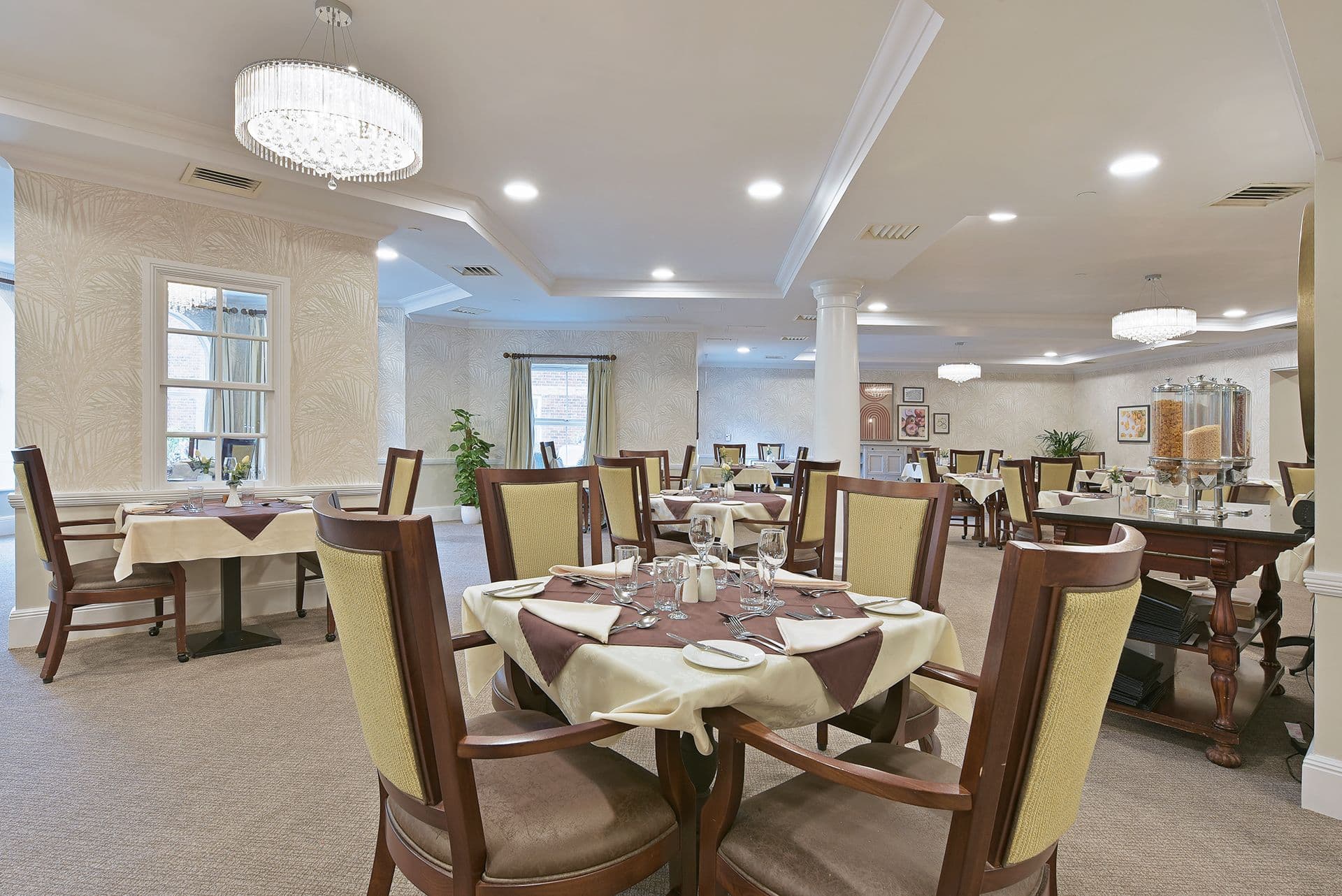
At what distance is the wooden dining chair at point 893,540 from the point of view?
6.86 feet

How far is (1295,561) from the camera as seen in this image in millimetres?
3199

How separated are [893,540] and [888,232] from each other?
324 centimetres

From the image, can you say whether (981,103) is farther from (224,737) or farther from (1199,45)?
(224,737)

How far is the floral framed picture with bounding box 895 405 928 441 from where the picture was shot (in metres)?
13.5

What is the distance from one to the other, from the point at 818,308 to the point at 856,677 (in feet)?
17.7

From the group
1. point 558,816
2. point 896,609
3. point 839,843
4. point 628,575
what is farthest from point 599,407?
point 839,843

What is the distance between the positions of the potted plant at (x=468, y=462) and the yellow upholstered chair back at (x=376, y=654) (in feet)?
24.5

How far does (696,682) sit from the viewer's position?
3.97 feet

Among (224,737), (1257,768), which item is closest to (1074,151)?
(1257,768)

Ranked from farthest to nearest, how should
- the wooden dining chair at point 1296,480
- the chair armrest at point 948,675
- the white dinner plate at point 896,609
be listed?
1. the wooden dining chair at point 1296,480
2. the white dinner plate at point 896,609
3. the chair armrest at point 948,675

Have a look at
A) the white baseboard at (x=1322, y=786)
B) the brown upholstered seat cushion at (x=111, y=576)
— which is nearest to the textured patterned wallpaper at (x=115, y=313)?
the brown upholstered seat cushion at (x=111, y=576)

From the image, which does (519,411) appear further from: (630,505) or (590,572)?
(590,572)

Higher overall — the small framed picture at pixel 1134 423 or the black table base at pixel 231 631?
the small framed picture at pixel 1134 423

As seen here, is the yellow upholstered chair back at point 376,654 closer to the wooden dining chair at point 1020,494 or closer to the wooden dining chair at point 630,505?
the wooden dining chair at point 630,505
